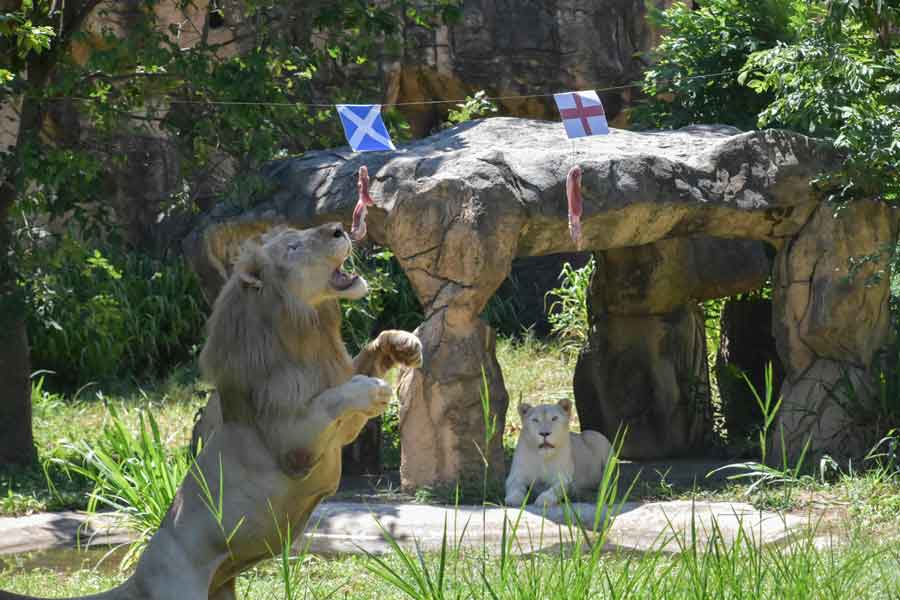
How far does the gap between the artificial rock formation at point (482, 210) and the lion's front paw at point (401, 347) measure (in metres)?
3.29

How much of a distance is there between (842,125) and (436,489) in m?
3.63

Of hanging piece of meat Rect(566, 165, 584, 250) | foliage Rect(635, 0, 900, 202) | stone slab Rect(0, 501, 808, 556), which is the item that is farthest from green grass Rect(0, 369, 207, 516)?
foliage Rect(635, 0, 900, 202)

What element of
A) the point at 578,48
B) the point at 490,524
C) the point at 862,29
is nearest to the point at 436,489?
the point at 490,524

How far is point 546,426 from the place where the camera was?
28.0 feet

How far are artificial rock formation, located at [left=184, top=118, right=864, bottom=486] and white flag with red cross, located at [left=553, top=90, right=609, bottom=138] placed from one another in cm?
20

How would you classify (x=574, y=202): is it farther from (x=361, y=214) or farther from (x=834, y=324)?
(x=834, y=324)

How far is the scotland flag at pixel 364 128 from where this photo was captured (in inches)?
327

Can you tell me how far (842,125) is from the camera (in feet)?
29.7

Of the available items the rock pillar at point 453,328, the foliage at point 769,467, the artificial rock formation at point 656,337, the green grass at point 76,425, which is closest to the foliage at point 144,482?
the green grass at point 76,425

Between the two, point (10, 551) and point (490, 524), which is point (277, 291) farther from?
point (10, 551)

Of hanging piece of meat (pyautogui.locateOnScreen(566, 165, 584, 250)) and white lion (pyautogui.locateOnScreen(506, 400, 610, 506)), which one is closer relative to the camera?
hanging piece of meat (pyautogui.locateOnScreen(566, 165, 584, 250))

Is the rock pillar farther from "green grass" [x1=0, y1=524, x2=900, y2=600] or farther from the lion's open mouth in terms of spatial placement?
the lion's open mouth

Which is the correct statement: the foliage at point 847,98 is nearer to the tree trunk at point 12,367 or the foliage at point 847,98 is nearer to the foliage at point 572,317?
the foliage at point 572,317

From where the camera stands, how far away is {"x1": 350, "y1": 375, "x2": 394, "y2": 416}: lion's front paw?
4.46m
